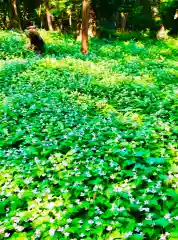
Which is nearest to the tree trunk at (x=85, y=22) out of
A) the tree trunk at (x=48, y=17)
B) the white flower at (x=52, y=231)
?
the white flower at (x=52, y=231)

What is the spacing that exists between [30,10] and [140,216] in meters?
41.7

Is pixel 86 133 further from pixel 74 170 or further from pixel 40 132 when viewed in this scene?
pixel 74 170

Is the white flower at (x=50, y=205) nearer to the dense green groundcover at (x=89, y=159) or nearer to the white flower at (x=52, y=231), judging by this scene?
the dense green groundcover at (x=89, y=159)

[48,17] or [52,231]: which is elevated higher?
[48,17]

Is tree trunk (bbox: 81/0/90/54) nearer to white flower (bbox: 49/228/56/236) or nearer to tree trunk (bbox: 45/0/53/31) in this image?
white flower (bbox: 49/228/56/236)

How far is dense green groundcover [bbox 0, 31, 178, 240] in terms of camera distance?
3561 mm

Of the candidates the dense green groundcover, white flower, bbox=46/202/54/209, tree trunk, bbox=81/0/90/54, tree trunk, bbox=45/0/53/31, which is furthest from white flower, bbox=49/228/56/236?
tree trunk, bbox=45/0/53/31

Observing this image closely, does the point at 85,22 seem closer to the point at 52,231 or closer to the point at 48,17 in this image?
the point at 52,231

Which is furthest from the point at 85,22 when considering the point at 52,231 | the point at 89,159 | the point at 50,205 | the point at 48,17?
the point at 48,17

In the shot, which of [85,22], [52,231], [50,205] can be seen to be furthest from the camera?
[85,22]

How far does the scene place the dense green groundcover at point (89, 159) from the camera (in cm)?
356

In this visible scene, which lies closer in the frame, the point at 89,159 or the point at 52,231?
the point at 52,231

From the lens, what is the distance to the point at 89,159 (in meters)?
5.11

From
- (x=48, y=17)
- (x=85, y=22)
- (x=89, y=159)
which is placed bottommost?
(x=89, y=159)
